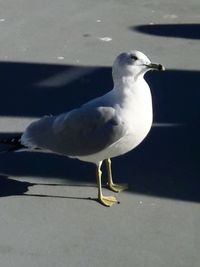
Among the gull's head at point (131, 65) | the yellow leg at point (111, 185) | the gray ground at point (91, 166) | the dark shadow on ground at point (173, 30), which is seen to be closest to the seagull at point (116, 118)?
the gull's head at point (131, 65)

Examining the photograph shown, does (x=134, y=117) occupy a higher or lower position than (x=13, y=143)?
higher

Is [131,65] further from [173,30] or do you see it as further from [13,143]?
[173,30]

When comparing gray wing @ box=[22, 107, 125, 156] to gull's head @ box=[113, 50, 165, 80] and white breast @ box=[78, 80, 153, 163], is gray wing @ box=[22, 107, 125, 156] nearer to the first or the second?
white breast @ box=[78, 80, 153, 163]

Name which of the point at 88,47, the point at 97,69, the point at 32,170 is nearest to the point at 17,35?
the point at 88,47

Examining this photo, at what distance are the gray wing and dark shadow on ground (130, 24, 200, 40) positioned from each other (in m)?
2.46

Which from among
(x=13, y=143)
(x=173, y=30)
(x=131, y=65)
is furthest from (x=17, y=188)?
(x=173, y=30)

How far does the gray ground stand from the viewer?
117 inches

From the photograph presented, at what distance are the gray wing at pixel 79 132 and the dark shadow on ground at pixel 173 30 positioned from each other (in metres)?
2.46

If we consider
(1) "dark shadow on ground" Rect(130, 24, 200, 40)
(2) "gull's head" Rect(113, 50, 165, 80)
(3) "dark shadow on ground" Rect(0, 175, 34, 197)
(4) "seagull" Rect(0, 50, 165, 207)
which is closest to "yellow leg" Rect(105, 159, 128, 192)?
(4) "seagull" Rect(0, 50, 165, 207)

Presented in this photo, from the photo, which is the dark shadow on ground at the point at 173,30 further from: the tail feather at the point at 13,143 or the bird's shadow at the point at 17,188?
the bird's shadow at the point at 17,188

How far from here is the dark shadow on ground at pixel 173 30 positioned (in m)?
5.62

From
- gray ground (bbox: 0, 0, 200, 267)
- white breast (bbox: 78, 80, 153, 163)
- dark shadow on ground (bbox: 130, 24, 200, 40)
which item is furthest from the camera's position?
dark shadow on ground (bbox: 130, 24, 200, 40)

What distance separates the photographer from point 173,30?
571cm

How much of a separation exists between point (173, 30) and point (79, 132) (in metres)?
2.73
